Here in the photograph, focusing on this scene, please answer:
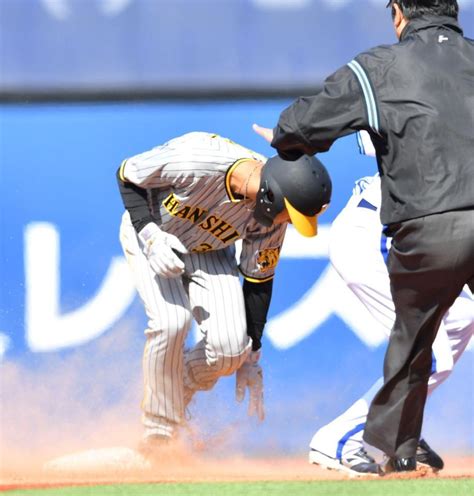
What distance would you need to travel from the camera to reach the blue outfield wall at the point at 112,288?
6.60 meters

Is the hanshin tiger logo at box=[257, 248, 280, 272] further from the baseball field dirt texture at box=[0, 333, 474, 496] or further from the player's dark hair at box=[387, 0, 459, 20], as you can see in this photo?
the player's dark hair at box=[387, 0, 459, 20]

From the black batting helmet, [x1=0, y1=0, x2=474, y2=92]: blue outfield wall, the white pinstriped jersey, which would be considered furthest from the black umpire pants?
[x1=0, y1=0, x2=474, y2=92]: blue outfield wall

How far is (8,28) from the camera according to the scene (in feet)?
21.7

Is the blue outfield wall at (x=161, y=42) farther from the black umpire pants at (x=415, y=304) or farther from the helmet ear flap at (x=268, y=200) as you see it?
the black umpire pants at (x=415, y=304)

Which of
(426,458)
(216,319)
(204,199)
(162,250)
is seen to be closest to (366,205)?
(204,199)

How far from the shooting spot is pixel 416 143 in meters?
3.95

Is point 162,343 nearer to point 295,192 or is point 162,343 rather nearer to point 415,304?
point 295,192

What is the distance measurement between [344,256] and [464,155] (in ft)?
5.47

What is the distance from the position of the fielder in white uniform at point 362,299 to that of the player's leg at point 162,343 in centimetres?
73

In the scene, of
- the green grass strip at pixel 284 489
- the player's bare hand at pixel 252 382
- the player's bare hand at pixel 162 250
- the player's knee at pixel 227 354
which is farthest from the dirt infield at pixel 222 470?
the green grass strip at pixel 284 489

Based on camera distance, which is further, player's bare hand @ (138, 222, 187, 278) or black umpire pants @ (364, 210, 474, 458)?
player's bare hand @ (138, 222, 187, 278)

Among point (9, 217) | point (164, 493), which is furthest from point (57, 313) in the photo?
point (164, 493)

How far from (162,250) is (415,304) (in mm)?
1609

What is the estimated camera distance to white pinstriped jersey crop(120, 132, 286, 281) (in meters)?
5.36
